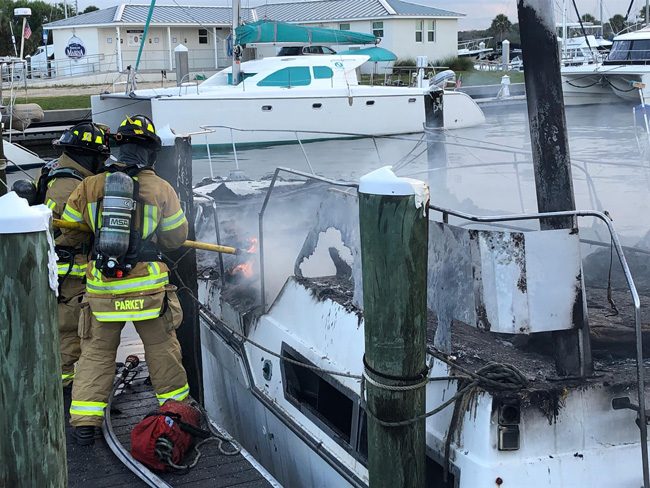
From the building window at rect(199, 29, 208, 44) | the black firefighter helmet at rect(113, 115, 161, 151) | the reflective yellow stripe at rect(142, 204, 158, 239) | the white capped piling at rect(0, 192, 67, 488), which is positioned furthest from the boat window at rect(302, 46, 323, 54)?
the building window at rect(199, 29, 208, 44)

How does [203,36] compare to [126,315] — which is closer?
[126,315]

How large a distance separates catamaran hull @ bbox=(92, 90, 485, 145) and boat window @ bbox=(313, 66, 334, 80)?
808 mm

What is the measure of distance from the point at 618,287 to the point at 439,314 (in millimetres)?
1918

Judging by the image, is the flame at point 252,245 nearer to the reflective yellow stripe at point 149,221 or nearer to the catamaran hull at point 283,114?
the reflective yellow stripe at point 149,221

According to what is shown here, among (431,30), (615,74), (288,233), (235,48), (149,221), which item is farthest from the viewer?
(431,30)

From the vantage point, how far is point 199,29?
4438 centimetres

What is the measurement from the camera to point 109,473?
A: 451cm

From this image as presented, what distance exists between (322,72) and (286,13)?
861 inches

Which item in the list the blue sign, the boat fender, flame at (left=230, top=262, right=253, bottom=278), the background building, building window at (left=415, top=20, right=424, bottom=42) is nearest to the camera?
the boat fender

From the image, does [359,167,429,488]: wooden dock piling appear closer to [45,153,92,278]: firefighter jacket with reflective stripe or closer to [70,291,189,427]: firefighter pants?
[70,291,189,427]: firefighter pants

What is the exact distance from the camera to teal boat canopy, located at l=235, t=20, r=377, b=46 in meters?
19.5

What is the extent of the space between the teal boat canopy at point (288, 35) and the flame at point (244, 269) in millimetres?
14218

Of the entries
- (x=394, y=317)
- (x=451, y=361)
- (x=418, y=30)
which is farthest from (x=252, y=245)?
(x=418, y=30)

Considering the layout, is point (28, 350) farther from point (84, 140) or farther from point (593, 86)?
point (593, 86)
